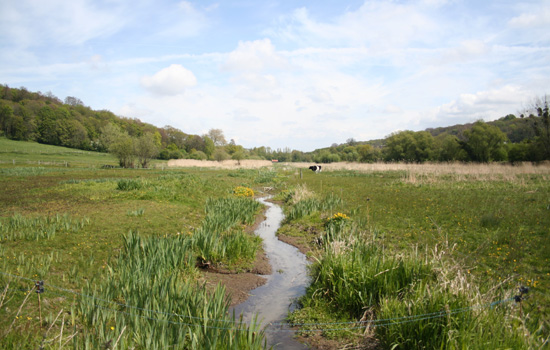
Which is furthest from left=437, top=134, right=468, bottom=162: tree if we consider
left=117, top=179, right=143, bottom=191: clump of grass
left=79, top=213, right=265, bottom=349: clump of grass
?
left=79, top=213, right=265, bottom=349: clump of grass

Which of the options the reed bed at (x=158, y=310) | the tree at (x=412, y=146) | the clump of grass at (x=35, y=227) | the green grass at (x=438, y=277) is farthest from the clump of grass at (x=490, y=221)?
the tree at (x=412, y=146)

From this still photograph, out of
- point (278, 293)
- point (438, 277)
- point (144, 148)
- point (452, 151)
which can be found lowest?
point (278, 293)

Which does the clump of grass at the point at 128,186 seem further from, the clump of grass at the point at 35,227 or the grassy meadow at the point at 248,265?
the clump of grass at the point at 35,227

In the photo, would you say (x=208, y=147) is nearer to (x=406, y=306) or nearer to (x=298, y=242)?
(x=298, y=242)

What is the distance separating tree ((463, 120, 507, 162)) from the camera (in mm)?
40219

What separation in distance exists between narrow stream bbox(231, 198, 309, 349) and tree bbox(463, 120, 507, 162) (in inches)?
1667

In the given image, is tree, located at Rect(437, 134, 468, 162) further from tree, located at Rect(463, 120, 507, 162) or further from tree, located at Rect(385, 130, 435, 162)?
tree, located at Rect(385, 130, 435, 162)

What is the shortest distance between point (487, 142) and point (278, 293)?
1804 inches

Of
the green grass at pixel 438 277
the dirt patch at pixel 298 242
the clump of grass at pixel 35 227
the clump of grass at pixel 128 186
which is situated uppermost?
the clump of grass at pixel 128 186

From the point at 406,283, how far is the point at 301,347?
2.11 metres

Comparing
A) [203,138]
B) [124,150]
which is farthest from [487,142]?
[203,138]

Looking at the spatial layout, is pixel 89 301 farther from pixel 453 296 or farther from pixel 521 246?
pixel 521 246

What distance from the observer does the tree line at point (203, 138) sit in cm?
4003

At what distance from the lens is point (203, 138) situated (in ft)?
384
